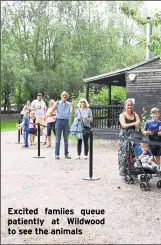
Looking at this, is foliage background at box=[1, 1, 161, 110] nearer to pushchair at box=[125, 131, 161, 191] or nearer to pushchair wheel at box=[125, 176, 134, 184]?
pushchair at box=[125, 131, 161, 191]

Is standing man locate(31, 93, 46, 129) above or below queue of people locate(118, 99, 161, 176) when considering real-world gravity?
above

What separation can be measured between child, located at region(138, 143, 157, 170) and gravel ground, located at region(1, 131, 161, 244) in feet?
1.17

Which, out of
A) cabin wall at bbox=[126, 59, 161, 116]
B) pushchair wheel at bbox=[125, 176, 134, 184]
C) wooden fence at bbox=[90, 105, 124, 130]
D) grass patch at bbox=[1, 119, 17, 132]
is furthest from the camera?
wooden fence at bbox=[90, 105, 124, 130]

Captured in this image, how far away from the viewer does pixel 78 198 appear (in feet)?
15.7

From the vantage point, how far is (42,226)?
1890 millimetres

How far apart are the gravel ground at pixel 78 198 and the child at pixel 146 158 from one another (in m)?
0.36

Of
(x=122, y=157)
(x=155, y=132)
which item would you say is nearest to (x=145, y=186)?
(x=122, y=157)

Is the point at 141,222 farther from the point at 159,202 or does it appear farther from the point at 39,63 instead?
the point at 39,63

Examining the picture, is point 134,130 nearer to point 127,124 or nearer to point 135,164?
point 127,124

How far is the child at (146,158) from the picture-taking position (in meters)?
5.95

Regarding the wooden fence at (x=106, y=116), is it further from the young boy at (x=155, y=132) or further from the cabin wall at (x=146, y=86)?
the young boy at (x=155, y=132)

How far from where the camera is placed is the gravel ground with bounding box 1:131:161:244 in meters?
1.87

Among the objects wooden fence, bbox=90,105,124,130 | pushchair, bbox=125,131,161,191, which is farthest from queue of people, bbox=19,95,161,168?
wooden fence, bbox=90,105,124,130

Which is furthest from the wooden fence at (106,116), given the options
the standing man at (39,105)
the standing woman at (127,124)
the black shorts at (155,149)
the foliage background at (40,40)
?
the foliage background at (40,40)
